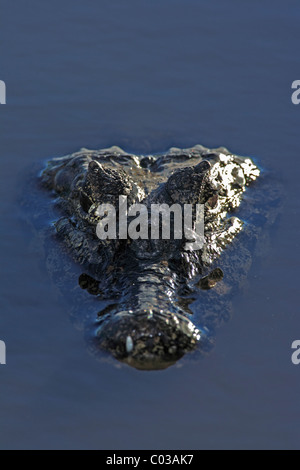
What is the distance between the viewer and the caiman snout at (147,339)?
6.13m

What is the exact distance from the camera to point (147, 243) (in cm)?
703

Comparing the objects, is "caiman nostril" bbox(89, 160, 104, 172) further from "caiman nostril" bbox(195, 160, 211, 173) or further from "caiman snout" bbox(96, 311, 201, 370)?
"caiman snout" bbox(96, 311, 201, 370)

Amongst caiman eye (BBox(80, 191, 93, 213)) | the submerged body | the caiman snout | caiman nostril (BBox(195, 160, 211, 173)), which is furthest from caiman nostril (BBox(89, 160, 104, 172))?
the caiman snout

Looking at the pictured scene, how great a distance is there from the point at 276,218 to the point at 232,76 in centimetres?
322

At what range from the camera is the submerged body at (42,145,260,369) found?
245 inches

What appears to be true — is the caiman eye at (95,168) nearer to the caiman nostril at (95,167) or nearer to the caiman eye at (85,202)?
the caiman nostril at (95,167)

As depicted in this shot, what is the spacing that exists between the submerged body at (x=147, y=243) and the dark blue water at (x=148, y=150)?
26 centimetres

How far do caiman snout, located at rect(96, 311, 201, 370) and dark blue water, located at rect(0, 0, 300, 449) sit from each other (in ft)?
0.37

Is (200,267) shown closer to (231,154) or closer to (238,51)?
(231,154)

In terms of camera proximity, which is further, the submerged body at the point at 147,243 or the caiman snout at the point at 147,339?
the submerged body at the point at 147,243

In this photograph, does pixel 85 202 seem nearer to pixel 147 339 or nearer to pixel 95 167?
pixel 95 167

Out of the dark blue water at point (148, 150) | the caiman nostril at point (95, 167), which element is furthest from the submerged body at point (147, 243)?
the dark blue water at point (148, 150)

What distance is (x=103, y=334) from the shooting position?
6383 millimetres

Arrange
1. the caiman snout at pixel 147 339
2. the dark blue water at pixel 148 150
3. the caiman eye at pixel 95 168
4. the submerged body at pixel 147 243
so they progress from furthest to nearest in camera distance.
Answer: the caiman eye at pixel 95 168 → the submerged body at pixel 147 243 → the caiman snout at pixel 147 339 → the dark blue water at pixel 148 150
